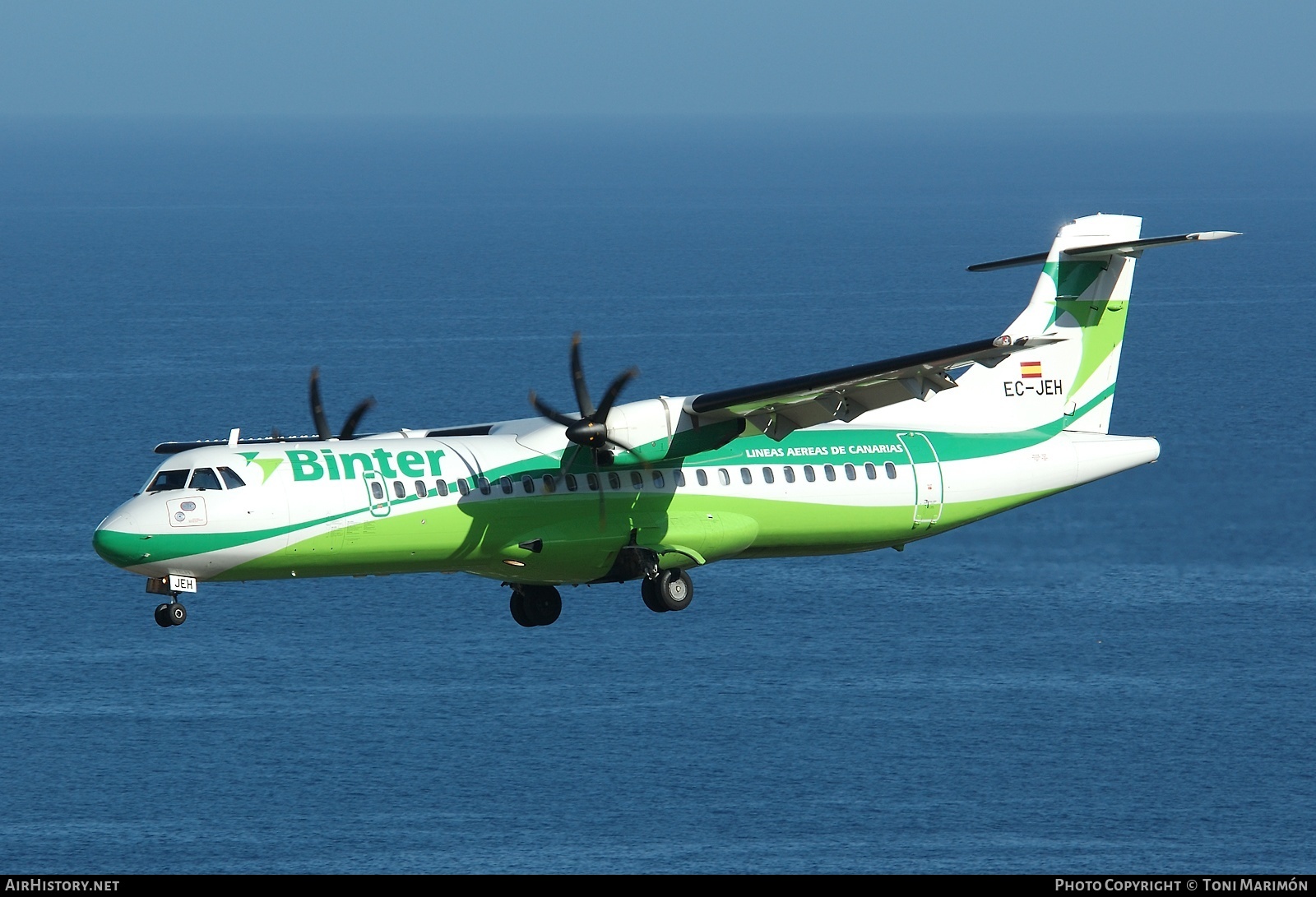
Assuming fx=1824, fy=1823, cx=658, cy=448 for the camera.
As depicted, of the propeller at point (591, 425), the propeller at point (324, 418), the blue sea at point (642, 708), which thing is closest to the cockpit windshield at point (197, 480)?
the propeller at point (324, 418)

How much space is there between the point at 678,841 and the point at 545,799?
942 cm

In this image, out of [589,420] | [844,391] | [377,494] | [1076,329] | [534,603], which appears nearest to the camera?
[377,494]

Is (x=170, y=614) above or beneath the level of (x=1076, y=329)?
beneath

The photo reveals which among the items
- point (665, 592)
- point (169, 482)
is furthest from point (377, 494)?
point (665, 592)

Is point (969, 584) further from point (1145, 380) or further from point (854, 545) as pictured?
point (854, 545)

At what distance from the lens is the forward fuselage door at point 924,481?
46625mm

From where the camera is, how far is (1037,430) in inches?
1932

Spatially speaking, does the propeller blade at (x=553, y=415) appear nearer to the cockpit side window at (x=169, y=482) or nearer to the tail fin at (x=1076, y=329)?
the cockpit side window at (x=169, y=482)

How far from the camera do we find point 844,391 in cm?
4203

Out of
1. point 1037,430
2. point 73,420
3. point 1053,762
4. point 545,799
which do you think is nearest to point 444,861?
point 545,799

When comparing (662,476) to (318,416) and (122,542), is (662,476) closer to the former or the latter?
(318,416)

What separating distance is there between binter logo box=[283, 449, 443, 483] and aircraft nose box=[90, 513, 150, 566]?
365cm

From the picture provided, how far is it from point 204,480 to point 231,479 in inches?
22.6

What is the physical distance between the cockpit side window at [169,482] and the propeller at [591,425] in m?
7.81
